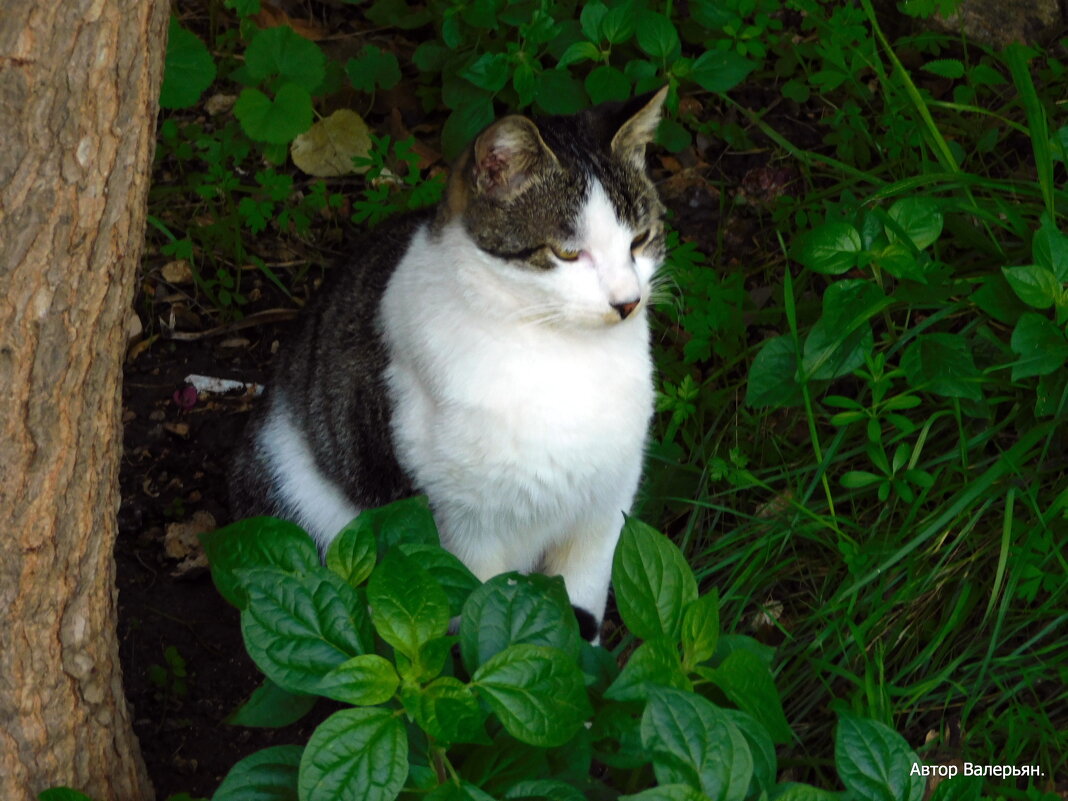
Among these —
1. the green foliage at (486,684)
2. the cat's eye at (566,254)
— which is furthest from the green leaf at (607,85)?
the green foliage at (486,684)

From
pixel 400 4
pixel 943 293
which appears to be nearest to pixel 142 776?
pixel 943 293

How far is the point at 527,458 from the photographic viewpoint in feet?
7.99

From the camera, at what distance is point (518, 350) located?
2402mm

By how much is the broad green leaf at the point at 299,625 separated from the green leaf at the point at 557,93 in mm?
1901

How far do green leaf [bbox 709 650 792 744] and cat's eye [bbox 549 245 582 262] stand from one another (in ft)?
2.87

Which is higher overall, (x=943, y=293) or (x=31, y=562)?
(x=31, y=562)

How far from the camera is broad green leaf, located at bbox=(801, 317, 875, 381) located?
2689 millimetres

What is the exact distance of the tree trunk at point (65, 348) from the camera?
1642mm

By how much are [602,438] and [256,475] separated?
1.00 m

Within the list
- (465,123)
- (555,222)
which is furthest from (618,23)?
(555,222)

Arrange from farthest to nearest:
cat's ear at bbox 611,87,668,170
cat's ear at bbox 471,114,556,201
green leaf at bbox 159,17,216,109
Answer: green leaf at bbox 159,17,216,109 → cat's ear at bbox 611,87,668,170 → cat's ear at bbox 471,114,556,201

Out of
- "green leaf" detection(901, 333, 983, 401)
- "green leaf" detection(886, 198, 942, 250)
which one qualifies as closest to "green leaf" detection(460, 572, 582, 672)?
"green leaf" detection(901, 333, 983, 401)

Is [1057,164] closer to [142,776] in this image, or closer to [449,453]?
[449,453]

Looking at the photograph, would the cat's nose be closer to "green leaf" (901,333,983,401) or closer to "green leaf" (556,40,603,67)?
"green leaf" (901,333,983,401)
